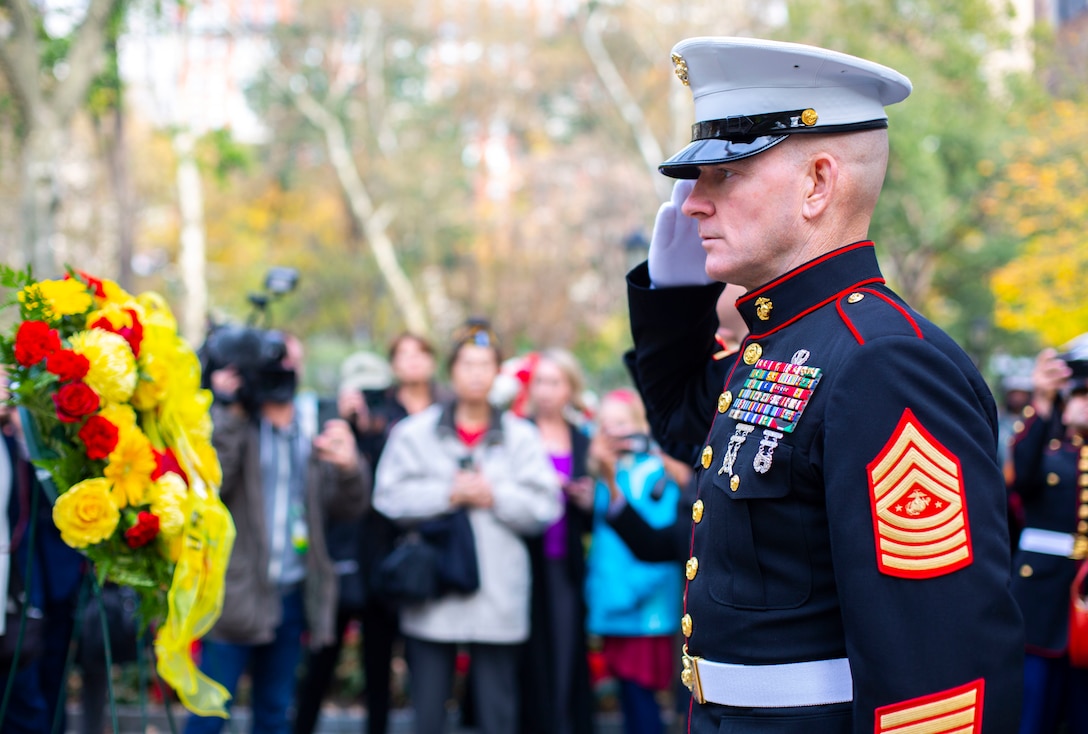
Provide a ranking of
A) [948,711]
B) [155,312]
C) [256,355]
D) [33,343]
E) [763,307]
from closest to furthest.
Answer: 1. [948,711]
2. [763,307]
3. [33,343]
4. [155,312]
5. [256,355]

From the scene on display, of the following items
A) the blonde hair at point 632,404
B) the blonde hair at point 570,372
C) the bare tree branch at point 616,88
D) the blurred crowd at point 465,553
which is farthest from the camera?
the bare tree branch at point 616,88

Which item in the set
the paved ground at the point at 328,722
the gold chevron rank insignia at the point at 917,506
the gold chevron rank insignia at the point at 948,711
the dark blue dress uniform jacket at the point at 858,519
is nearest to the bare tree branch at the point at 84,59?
the paved ground at the point at 328,722

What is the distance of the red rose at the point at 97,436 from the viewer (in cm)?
305

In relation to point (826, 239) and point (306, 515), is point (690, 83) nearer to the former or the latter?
point (826, 239)

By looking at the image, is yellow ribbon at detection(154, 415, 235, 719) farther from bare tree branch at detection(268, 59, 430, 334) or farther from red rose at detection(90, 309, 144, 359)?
bare tree branch at detection(268, 59, 430, 334)

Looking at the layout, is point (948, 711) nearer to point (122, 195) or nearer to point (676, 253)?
point (676, 253)

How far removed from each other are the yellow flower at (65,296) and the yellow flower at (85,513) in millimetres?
493

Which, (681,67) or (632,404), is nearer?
(681,67)

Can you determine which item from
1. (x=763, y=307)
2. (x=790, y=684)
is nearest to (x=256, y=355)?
(x=763, y=307)

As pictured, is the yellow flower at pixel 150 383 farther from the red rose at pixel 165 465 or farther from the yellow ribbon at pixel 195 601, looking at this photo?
the yellow ribbon at pixel 195 601

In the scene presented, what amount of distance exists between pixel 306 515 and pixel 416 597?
0.67 m

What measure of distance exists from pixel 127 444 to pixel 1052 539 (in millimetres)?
3745

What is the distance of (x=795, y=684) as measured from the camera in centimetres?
185

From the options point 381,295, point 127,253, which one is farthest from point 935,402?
point 381,295
